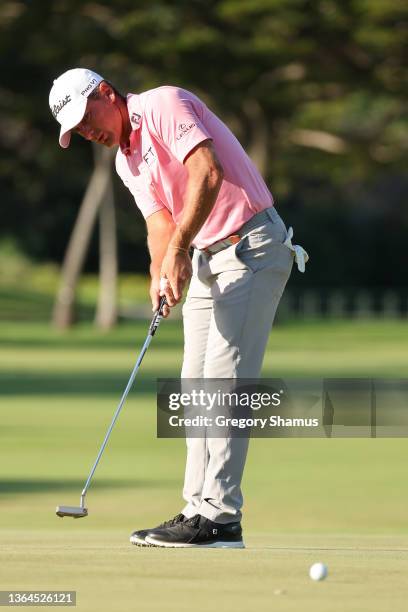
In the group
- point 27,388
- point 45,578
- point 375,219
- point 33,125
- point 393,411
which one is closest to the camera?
point 45,578

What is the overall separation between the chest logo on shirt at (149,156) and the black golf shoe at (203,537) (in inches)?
57.4

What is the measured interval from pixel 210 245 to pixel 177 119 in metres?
0.57

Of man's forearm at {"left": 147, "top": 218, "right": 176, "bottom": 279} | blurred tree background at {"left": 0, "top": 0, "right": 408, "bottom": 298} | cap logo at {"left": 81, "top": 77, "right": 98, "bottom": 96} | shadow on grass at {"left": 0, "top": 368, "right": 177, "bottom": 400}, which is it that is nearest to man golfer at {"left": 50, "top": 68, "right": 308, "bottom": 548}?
cap logo at {"left": 81, "top": 77, "right": 98, "bottom": 96}

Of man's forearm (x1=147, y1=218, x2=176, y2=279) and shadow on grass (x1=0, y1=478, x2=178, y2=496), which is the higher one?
man's forearm (x1=147, y1=218, x2=176, y2=279)

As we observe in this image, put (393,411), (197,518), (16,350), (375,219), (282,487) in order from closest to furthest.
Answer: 1. (197,518)
2. (282,487)
3. (393,411)
4. (16,350)
5. (375,219)

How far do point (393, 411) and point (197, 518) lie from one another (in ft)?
37.0

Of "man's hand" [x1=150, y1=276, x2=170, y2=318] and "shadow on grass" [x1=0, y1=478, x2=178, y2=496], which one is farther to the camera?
"shadow on grass" [x1=0, y1=478, x2=178, y2=496]

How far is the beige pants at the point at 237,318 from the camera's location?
7.98 metres

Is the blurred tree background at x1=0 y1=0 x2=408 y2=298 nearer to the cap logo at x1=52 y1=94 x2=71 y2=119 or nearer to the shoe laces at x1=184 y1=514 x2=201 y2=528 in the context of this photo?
the cap logo at x1=52 y1=94 x2=71 y2=119

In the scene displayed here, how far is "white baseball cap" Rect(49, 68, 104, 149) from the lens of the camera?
7.89 meters

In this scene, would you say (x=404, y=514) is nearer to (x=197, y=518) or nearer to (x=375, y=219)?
(x=197, y=518)

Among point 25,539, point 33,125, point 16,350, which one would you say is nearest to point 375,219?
point 33,125

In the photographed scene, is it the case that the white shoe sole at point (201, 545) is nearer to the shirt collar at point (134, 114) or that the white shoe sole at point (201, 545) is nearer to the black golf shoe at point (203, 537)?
the black golf shoe at point (203, 537)

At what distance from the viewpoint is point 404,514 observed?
445 inches
